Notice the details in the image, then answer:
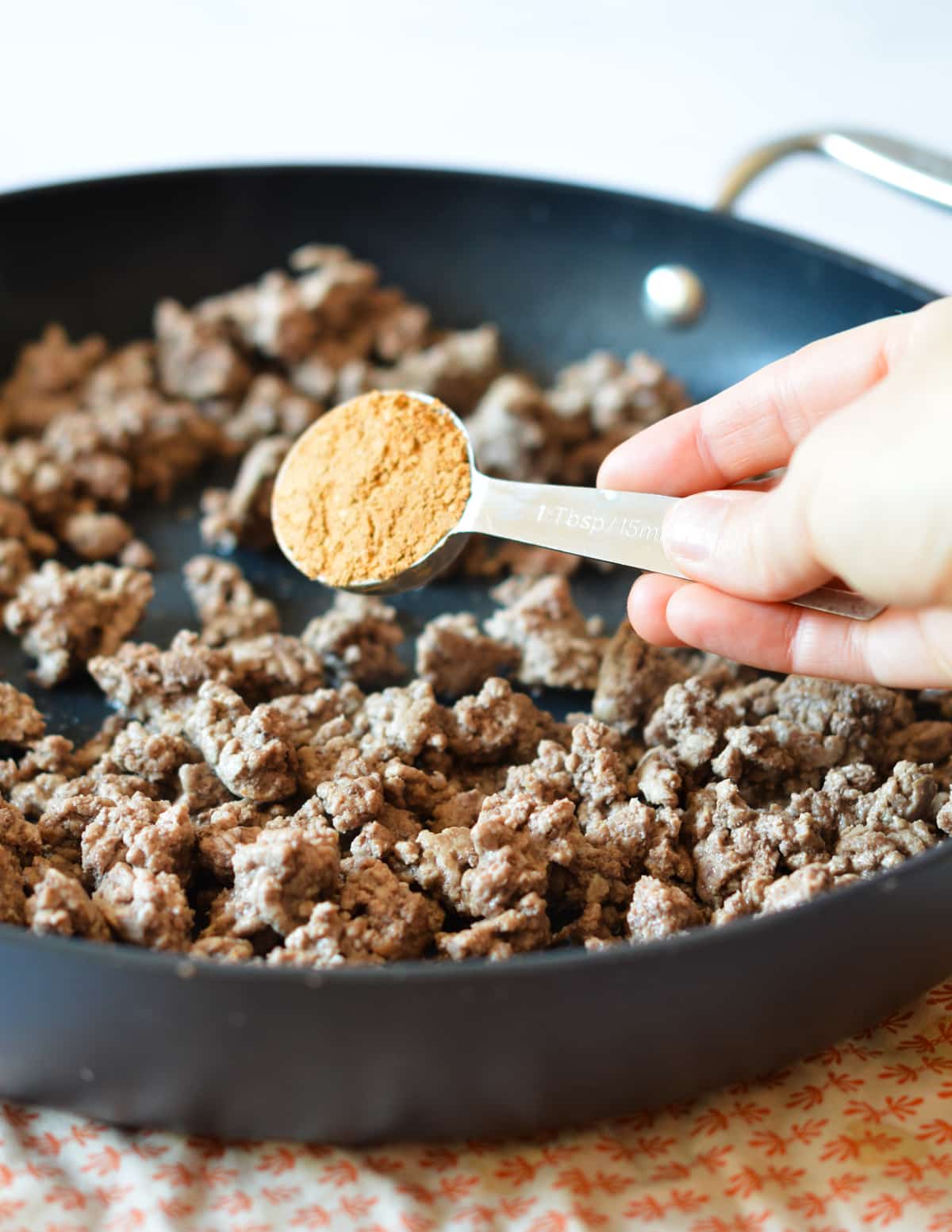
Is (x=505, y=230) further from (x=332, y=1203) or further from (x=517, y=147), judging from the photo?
(x=332, y=1203)

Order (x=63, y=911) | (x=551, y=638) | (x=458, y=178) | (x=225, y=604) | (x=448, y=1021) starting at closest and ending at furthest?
(x=448, y=1021)
(x=63, y=911)
(x=551, y=638)
(x=225, y=604)
(x=458, y=178)

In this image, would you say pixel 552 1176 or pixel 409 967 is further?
pixel 552 1176

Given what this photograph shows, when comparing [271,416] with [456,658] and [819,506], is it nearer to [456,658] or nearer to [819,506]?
[456,658]

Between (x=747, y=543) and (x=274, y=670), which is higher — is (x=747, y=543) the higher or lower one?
the higher one

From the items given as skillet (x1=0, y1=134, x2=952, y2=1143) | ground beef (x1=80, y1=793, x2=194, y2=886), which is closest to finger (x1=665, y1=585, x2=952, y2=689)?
skillet (x1=0, y1=134, x2=952, y2=1143)

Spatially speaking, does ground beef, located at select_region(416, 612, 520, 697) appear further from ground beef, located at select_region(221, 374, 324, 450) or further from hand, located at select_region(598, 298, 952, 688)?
ground beef, located at select_region(221, 374, 324, 450)

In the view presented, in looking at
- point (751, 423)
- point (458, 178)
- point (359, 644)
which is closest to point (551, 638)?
point (359, 644)

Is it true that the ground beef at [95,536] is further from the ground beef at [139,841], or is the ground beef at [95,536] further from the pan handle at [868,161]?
the pan handle at [868,161]
